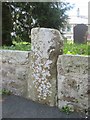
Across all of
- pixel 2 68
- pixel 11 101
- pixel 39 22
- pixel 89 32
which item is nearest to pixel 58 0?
pixel 39 22

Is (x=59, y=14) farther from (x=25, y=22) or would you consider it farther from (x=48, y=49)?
(x=48, y=49)

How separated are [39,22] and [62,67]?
5.45 meters

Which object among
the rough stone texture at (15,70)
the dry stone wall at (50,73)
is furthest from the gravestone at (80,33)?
the dry stone wall at (50,73)

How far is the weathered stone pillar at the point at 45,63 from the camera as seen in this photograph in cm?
443

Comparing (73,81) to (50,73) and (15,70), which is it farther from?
(15,70)

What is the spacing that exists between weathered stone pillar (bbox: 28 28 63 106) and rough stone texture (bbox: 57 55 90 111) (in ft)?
0.48

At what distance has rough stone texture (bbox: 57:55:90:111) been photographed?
13.3ft

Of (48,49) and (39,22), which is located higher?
(39,22)

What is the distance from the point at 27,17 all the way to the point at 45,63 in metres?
5.58

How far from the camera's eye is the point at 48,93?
4.53 m

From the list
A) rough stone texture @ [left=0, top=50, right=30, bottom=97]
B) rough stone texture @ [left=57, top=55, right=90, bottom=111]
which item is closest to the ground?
rough stone texture @ [left=57, top=55, right=90, bottom=111]

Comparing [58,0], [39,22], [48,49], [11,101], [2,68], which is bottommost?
[11,101]

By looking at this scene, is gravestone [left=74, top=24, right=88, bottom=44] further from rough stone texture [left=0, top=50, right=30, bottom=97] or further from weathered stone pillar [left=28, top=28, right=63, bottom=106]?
weathered stone pillar [left=28, top=28, right=63, bottom=106]

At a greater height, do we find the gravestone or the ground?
the gravestone
